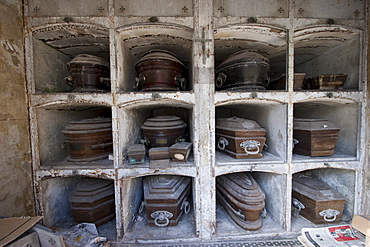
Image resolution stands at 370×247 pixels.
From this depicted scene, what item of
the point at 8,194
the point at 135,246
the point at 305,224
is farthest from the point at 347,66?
the point at 8,194

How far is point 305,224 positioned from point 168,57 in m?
2.53

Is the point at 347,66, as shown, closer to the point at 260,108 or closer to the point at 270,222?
the point at 260,108

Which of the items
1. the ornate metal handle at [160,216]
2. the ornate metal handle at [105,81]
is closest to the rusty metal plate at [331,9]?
the ornate metal handle at [105,81]

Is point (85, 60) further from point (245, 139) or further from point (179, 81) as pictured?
point (245, 139)

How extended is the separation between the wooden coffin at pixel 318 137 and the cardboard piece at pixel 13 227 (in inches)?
104

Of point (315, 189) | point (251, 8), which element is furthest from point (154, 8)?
point (315, 189)

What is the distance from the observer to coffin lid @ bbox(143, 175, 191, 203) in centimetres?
167

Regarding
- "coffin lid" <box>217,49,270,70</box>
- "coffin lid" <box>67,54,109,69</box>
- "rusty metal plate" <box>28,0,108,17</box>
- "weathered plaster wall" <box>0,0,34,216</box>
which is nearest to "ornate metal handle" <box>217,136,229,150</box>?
"coffin lid" <box>217,49,270,70</box>

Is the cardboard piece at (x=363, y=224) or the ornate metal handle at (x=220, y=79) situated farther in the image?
the ornate metal handle at (x=220, y=79)

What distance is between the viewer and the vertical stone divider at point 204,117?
156 cm

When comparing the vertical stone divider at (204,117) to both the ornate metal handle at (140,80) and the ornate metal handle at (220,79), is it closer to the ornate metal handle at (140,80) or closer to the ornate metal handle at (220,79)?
the ornate metal handle at (220,79)

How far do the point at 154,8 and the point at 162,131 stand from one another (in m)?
1.33

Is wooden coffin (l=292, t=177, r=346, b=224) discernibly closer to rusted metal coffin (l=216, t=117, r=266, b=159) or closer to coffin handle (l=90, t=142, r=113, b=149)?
rusted metal coffin (l=216, t=117, r=266, b=159)

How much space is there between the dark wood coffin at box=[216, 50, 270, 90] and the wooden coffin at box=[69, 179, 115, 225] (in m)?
1.98
